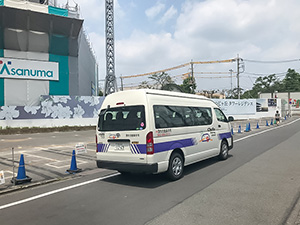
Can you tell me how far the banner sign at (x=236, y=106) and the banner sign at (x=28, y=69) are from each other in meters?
23.1

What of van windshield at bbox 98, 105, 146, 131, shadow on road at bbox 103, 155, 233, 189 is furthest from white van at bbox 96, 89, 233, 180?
shadow on road at bbox 103, 155, 233, 189

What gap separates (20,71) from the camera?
2433cm

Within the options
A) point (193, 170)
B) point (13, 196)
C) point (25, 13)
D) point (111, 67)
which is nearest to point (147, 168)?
point (193, 170)

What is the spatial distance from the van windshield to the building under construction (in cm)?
2154

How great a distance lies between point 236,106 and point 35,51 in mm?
29615

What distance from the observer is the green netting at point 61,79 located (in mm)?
26109

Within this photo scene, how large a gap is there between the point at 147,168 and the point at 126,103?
1.69 metres

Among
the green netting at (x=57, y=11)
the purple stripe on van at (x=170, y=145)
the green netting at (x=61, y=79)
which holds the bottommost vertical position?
the purple stripe on van at (x=170, y=145)

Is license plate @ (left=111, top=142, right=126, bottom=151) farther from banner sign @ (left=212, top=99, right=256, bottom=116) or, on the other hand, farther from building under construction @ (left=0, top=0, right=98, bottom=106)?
banner sign @ (left=212, top=99, right=256, bottom=116)

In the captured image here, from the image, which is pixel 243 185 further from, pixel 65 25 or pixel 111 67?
pixel 111 67

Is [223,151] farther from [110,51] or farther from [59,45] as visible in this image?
[110,51]

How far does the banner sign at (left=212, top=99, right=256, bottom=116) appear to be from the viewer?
3675cm

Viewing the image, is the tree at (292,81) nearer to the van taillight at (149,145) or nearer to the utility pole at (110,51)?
Answer: the utility pole at (110,51)

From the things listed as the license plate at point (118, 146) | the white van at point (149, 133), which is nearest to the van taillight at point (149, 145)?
the white van at point (149, 133)
